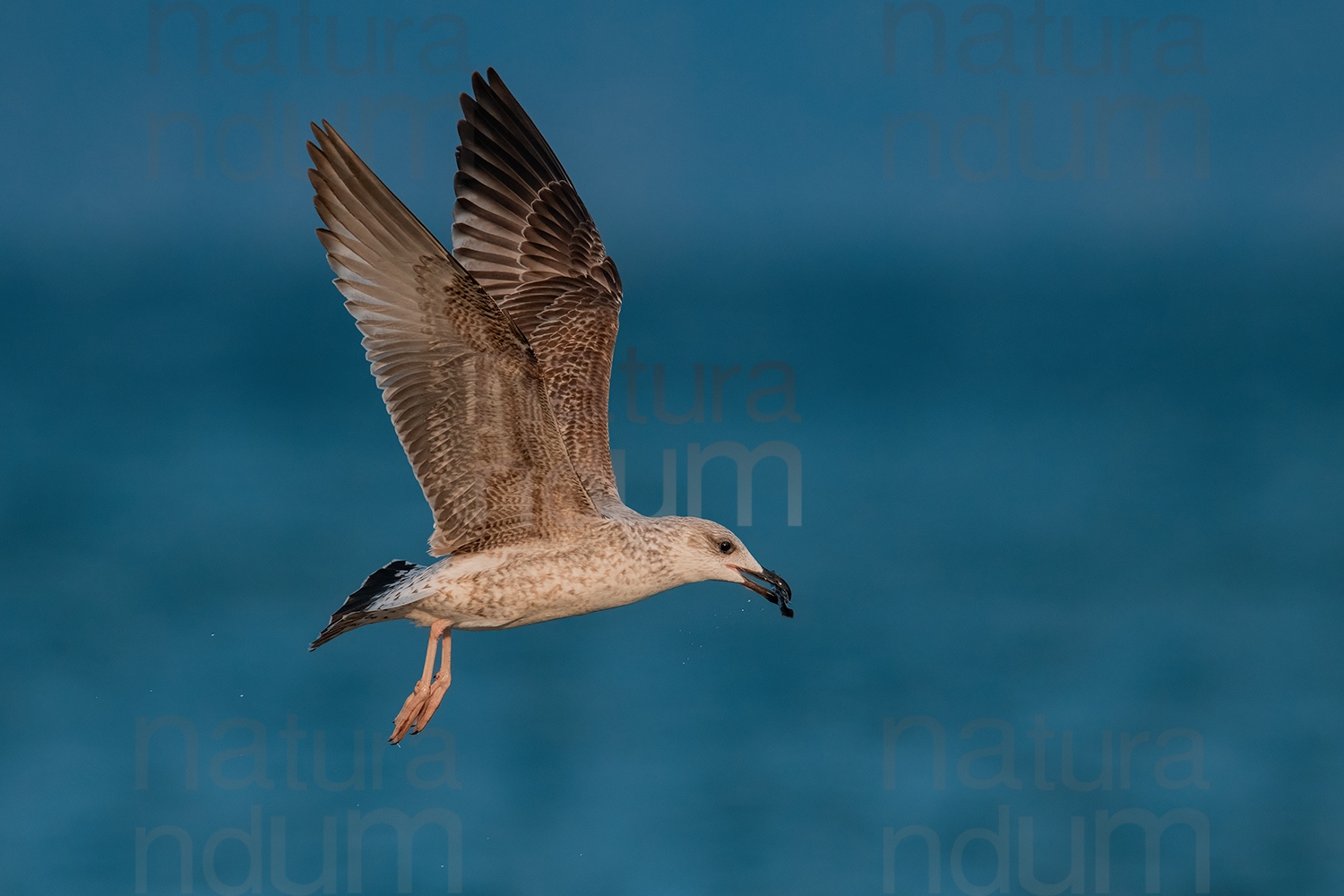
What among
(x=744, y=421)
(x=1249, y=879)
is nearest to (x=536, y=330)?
(x=1249, y=879)

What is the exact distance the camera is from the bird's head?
387 inches

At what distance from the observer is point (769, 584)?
33.5ft

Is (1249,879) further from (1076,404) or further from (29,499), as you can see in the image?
(29,499)

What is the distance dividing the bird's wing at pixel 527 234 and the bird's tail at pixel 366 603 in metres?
2.06

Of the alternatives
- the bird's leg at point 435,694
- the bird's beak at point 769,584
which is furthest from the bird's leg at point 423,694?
the bird's beak at point 769,584

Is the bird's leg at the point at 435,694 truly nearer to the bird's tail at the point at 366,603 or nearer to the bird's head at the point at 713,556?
the bird's tail at the point at 366,603

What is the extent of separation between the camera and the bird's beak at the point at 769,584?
991 cm

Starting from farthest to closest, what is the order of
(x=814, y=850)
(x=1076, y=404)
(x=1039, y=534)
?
1. (x=1076, y=404)
2. (x=1039, y=534)
3. (x=814, y=850)

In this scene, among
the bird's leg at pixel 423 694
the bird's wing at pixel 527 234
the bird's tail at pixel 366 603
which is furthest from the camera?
the bird's wing at pixel 527 234

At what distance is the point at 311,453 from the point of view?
50750 mm

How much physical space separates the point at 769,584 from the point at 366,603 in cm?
233

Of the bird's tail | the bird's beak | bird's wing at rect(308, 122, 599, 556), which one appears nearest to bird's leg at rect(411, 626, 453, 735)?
the bird's tail

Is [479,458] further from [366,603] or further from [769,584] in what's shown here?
[769,584]

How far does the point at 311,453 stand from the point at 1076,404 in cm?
2580
